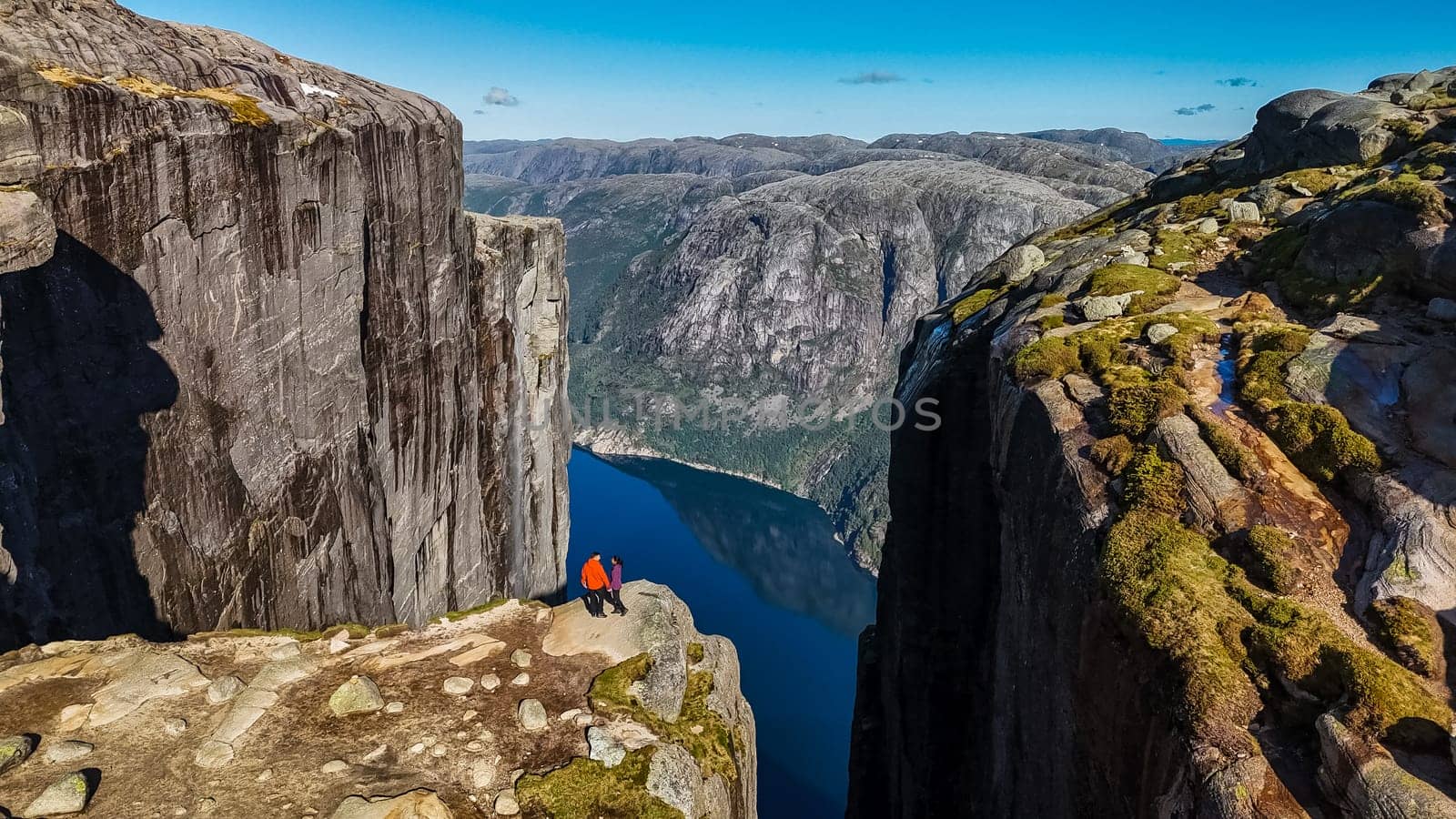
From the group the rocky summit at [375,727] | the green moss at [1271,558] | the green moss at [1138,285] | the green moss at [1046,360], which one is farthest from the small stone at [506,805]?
the green moss at [1138,285]

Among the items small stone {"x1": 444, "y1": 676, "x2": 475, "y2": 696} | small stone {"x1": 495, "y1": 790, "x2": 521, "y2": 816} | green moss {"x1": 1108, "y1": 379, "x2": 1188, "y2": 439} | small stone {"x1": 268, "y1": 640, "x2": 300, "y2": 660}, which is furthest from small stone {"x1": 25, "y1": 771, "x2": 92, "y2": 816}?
green moss {"x1": 1108, "y1": 379, "x2": 1188, "y2": 439}

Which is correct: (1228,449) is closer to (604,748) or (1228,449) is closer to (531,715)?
(604,748)

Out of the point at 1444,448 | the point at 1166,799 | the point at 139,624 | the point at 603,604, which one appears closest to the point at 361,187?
the point at 139,624

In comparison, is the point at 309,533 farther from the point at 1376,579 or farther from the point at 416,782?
the point at 1376,579

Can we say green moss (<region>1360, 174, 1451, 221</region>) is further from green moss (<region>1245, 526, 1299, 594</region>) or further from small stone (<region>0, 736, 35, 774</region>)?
small stone (<region>0, 736, 35, 774</region>)

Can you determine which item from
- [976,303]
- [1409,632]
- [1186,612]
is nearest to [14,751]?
[1186,612]

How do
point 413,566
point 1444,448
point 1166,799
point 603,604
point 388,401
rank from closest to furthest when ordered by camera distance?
point 1166,799
point 1444,448
point 603,604
point 388,401
point 413,566
